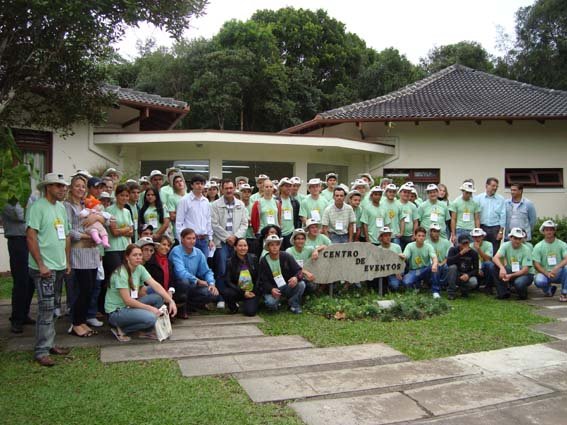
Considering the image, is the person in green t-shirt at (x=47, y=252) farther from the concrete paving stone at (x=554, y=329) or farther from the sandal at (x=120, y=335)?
the concrete paving stone at (x=554, y=329)

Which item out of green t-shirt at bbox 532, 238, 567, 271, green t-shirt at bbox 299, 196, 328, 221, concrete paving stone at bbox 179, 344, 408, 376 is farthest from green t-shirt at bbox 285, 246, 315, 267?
green t-shirt at bbox 532, 238, 567, 271

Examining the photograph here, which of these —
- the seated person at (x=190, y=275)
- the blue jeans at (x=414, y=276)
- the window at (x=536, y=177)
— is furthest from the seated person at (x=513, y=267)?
the window at (x=536, y=177)

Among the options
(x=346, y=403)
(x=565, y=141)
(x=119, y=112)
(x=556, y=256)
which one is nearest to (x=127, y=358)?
(x=346, y=403)

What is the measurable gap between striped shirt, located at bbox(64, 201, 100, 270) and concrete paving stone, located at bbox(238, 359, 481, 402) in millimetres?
2470

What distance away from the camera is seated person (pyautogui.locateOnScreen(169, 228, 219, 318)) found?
262 inches

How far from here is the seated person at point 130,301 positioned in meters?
5.71

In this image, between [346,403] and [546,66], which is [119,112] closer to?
[346,403]

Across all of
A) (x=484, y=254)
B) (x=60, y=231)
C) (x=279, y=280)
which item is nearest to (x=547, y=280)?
(x=484, y=254)

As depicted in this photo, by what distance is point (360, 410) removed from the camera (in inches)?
155

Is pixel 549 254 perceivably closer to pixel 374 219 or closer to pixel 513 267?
pixel 513 267

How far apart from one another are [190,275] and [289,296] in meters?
1.47

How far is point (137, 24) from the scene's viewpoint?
5965 millimetres

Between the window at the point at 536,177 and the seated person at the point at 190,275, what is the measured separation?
38.0 feet

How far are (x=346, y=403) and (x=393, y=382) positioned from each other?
26.9 inches
